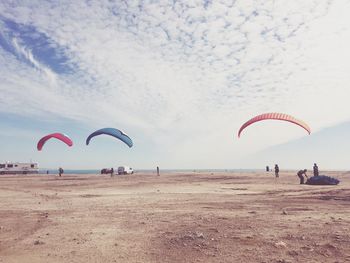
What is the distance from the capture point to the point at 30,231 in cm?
1141

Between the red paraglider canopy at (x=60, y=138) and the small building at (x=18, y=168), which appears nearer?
the red paraglider canopy at (x=60, y=138)

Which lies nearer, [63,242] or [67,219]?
[63,242]

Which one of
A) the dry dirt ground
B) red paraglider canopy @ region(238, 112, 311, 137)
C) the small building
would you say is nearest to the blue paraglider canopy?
red paraglider canopy @ region(238, 112, 311, 137)

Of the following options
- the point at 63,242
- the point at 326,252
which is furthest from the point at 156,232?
the point at 326,252

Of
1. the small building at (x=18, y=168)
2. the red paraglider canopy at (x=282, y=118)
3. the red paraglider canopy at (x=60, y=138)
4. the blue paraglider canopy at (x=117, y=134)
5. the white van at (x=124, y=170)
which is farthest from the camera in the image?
the small building at (x=18, y=168)

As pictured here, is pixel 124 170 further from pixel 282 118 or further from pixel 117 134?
pixel 282 118

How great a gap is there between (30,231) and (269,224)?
799cm

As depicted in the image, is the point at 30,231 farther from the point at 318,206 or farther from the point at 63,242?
the point at 318,206

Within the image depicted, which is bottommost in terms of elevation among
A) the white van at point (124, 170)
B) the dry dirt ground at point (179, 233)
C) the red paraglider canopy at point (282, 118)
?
the dry dirt ground at point (179, 233)

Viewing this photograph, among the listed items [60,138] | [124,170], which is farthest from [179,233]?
[124,170]

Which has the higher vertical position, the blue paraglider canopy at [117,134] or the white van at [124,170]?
the blue paraglider canopy at [117,134]

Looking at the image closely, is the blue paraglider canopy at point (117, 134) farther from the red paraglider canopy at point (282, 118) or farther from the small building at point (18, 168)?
the small building at point (18, 168)

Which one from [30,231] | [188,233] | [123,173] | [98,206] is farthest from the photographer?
[123,173]

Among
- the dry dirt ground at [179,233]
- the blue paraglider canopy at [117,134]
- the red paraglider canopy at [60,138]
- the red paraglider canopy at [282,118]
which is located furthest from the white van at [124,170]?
the dry dirt ground at [179,233]
